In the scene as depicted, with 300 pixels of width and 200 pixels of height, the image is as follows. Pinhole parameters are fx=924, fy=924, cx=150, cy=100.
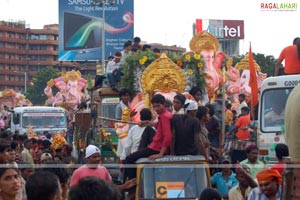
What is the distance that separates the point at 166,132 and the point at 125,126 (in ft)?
15.3

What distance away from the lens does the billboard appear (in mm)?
46125

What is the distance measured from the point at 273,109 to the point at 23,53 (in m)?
118

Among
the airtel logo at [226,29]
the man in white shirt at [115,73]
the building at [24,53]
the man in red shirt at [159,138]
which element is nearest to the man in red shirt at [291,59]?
the man in red shirt at [159,138]

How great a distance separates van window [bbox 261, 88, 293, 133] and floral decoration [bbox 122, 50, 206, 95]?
2.59 meters

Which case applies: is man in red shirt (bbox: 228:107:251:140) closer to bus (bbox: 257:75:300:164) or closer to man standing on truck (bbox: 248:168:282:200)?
bus (bbox: 257:75:300:164)

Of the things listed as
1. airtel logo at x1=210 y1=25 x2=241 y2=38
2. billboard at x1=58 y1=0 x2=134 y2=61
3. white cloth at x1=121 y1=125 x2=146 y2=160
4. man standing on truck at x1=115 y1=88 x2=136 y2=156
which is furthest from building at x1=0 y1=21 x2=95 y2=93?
white cloth at x1=121 y1=125 x2=146 y2=160

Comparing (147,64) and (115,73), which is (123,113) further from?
(115,73)

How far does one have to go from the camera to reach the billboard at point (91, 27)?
151 ft

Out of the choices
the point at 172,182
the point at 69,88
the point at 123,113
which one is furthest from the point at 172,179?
the point at 69,88

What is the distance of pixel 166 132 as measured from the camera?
11.2 metres

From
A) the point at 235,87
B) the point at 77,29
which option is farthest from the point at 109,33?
the point at 235,87

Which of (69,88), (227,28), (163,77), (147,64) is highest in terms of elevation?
(227,28)

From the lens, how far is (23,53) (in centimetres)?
13050

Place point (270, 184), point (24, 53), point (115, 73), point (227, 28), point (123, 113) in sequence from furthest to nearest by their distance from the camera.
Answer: point (24, 53) < point (227, 28) < point (115, 73) < point (123, 113) < point (270, 184)
